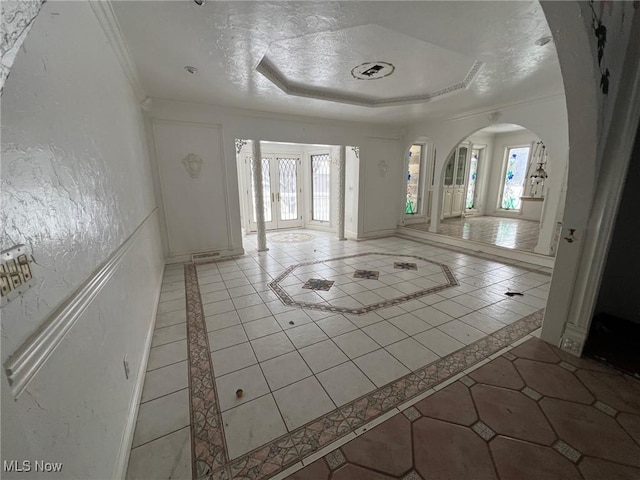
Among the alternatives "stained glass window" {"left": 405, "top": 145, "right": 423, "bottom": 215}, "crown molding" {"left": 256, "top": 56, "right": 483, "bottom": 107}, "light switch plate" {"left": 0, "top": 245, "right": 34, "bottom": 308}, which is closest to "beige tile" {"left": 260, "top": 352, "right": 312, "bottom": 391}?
"light switch plate" {"left": 0, "top": 245, "right": 34, "bottom": 308}

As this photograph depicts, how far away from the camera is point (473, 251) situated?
529 cm

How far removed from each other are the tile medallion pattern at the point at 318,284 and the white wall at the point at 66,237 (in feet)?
7.12

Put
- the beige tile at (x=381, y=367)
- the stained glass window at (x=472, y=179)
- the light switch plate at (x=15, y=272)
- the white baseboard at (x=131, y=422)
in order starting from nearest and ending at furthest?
1. the light switch plate at (x=15, y=272)
2. the white baseboard at (x=131, y=422)
3. the beige tile at (x=381, y=367)
4. the stained glass window at (x=472, y=179)

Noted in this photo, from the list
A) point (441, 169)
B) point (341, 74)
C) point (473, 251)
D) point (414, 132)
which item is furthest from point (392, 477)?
point (414, 132)

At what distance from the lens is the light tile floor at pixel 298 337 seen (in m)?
1.60

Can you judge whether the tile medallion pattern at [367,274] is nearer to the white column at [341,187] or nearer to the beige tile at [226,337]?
the beige tile at [226,337]

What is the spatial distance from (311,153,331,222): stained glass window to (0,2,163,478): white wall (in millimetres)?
5625

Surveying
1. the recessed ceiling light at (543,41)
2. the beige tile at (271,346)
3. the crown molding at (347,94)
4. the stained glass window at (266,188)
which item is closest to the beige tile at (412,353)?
the beige tile at (271,346)

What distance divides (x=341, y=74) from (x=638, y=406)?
4.02m

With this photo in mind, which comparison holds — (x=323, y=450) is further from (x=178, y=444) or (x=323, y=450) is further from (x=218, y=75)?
(x=218, y=75)

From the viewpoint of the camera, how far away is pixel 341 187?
607cm

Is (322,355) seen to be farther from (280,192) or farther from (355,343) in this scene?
(280,192)

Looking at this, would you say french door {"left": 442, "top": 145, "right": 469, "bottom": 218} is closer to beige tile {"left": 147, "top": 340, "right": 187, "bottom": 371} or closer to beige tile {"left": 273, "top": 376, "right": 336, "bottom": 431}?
beige tile {"left": 273, "top": 376, "right": 336, "bottom": 431}

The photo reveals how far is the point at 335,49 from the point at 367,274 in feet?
9.76
